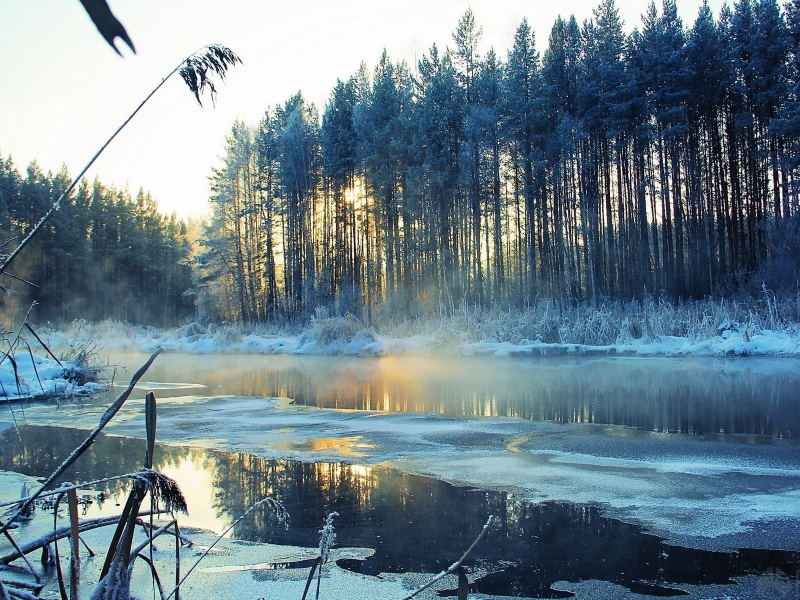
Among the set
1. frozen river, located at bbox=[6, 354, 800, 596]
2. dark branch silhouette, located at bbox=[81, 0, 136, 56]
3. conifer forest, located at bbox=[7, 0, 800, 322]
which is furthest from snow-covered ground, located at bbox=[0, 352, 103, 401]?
conifer forest, located at bbox=[7, 0, 800, 322]

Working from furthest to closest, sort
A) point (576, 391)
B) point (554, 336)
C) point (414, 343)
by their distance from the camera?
point (414, 343)
point (554, 336)
point (576, 391)

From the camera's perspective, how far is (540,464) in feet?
16.2

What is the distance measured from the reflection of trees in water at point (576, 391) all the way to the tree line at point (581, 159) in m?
11.4

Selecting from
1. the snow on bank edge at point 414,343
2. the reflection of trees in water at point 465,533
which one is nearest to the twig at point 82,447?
the reflection of trees in water at point 465,533

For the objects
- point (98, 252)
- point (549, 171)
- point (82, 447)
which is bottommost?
point (82, 447)

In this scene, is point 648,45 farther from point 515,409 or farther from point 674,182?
point 515,409

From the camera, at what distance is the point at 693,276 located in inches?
1015

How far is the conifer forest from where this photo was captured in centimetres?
2512

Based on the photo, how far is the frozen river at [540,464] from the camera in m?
3.09

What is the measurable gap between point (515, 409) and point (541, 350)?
1025 centimetres

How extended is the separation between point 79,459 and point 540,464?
13.3 feet

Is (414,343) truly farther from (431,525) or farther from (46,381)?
(431,525)

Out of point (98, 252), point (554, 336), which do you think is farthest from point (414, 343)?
point (98, 252)

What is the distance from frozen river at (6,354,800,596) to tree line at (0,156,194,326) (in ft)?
134
